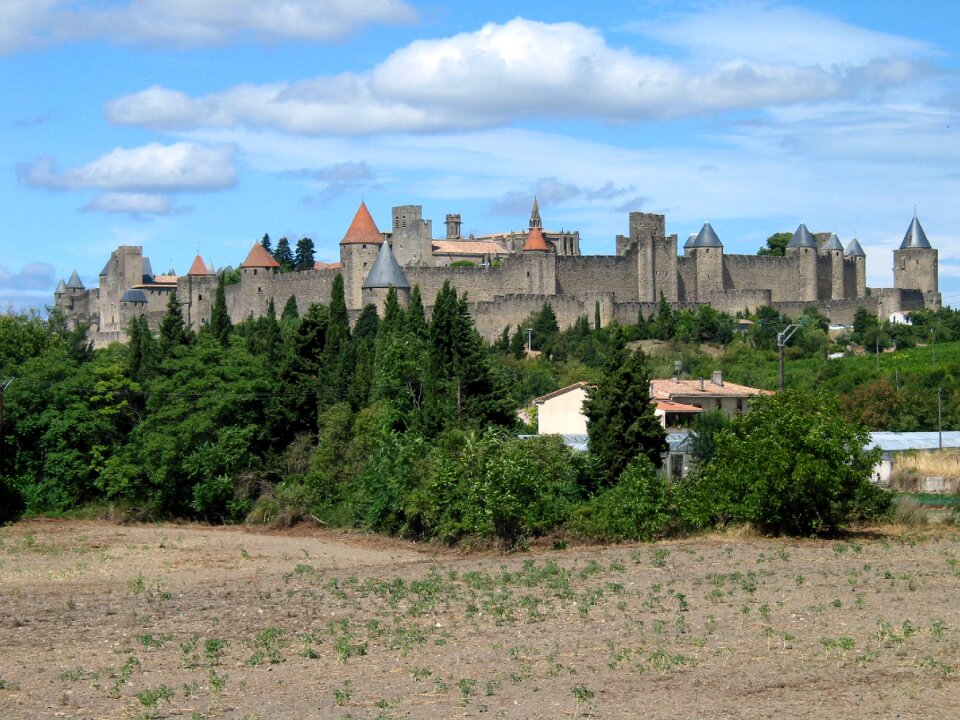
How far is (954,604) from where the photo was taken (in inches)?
672

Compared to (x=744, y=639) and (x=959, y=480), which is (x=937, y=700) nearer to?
(x=744, y=639)

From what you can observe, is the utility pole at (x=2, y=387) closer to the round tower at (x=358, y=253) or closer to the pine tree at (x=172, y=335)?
the pine tree at (x=172, y=335)

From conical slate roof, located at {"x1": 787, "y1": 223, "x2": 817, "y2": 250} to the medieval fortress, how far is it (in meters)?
0.05

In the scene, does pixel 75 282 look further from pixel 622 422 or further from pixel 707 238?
pixel 622 422

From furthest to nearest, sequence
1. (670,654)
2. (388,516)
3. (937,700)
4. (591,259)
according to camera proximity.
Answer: (591,259)
(388,516)
(670,654)
(937,700)

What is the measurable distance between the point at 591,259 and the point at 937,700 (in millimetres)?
61139

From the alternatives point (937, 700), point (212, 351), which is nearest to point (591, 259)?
point (212, 351)

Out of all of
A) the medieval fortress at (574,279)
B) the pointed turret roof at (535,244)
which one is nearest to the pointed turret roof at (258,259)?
the medieval fortress at (574,279)

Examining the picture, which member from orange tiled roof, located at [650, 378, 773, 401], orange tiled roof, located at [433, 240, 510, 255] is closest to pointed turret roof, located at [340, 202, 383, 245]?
orange tiled roof, located at [433, 240, 510, 255]

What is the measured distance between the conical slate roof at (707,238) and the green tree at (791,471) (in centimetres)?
5218

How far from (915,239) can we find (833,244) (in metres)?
4.10

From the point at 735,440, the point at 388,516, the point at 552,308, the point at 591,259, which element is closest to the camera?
the point at 735,440

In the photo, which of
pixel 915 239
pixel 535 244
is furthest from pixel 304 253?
pixel 915 239

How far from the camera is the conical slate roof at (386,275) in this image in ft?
227
